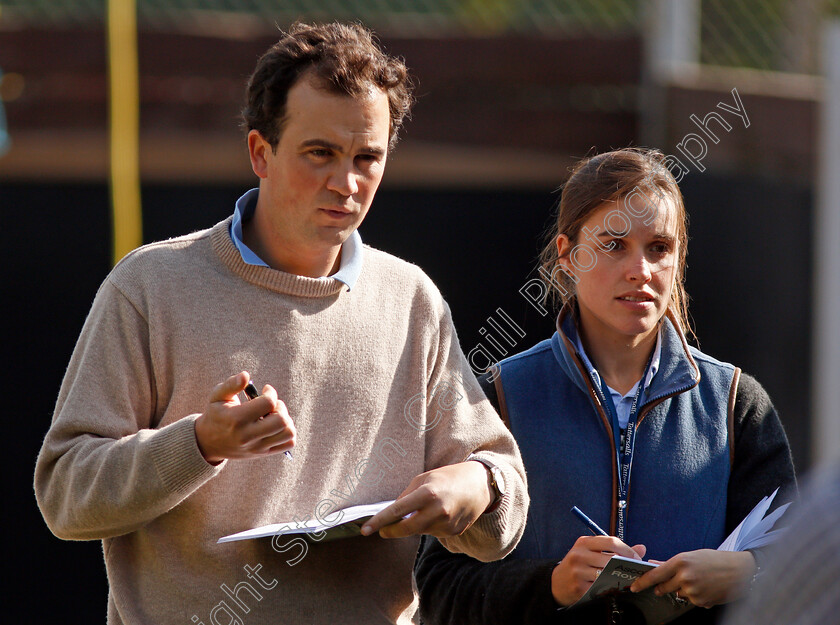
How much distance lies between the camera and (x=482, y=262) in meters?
3.82

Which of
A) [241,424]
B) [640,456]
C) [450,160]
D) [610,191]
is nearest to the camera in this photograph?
[241,424]

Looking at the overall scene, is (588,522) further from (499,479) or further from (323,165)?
(323,165)

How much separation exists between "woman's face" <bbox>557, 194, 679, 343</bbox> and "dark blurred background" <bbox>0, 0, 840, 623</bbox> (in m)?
1.46

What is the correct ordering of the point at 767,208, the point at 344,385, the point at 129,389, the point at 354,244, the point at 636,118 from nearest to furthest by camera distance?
the point at 129,389 → the point at 344,385 → the point at 354,244 → the point at 767,208 → the point at 636,118

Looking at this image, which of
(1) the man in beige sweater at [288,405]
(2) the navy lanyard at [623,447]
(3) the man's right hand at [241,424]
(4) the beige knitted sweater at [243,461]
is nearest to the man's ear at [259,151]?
(1) the man in beige sweater at [288,405]

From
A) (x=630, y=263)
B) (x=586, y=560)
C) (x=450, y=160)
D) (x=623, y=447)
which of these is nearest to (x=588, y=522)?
(x=586, y=560)

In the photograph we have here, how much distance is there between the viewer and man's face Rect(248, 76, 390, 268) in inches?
65.4

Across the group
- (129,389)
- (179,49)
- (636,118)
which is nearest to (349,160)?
(129,389)

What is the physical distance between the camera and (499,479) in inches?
65.8

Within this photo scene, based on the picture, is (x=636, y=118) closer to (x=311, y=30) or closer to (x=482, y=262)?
(x=482, y=262)

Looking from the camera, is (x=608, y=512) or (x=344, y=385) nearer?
(x=344, y=385)

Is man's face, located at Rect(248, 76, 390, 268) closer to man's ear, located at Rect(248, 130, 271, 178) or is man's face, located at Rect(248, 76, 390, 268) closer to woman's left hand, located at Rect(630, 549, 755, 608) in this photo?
man's ear, located at Rect(248, 130, 271, 178)

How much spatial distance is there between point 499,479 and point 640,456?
0.31 meters

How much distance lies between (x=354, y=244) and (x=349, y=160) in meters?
0.19
